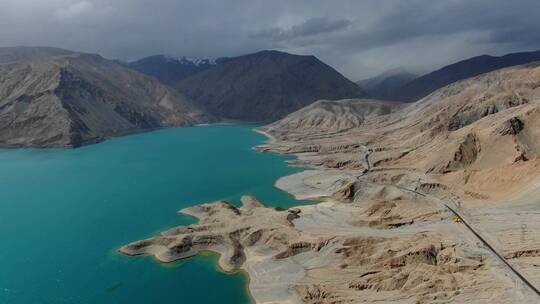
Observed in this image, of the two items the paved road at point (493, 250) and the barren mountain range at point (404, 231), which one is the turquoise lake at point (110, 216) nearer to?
the barren mountain range at point (404, 231)

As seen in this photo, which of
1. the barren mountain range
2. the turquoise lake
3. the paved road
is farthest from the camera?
the turquoise lake

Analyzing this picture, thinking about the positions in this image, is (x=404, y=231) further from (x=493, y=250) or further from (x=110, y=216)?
(x=110, y=216)

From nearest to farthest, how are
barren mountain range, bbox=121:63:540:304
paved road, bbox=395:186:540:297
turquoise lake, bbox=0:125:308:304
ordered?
paved road, bbox=395:186:540:297 → barren mountain range, bbox=121:63:540:304 → turquoise lake, bbox=0:125:308:304

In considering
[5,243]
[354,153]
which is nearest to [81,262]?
[5,243]

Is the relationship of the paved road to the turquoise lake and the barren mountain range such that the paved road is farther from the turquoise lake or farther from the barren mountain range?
the turquoise lake

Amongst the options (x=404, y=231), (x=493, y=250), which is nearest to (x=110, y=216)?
(x=404, y=231)

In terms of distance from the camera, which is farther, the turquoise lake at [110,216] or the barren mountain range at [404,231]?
the turquoise lake at [110,216]

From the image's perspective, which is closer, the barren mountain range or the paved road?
the paved road

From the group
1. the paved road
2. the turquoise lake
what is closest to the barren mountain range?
the paved road

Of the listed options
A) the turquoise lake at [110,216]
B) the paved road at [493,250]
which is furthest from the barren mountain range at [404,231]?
the turquoise lake at [110,216]

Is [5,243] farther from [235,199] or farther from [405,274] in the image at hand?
[405,274]
